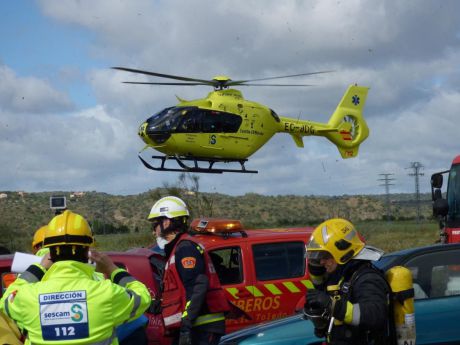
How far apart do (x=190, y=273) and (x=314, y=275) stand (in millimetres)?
1715

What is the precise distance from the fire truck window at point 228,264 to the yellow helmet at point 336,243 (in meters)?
4.16

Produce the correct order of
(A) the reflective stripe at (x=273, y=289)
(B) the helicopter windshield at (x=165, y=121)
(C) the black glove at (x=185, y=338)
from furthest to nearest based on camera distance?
(B) the helicopter windshield at (x=165, y=121) → (A) the reflective stripe at (x=273, y=289) → (C) the black glove at (x=185, y=338)

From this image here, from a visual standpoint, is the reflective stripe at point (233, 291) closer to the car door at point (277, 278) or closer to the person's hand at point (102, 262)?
the car door at point (277, 278)

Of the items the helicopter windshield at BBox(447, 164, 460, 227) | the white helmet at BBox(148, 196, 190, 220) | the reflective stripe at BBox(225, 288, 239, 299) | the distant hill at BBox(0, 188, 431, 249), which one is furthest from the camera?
the distant hill at BBox(0, 188, 431, 249)

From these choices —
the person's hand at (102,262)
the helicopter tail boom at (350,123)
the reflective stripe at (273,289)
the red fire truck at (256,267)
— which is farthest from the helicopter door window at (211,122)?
the person's hand at (102,262)

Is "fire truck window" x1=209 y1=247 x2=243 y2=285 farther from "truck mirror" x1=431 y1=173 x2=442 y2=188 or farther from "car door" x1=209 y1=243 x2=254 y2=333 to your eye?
"truck mirror" x1=431 y1=173 x2=442 y2=188

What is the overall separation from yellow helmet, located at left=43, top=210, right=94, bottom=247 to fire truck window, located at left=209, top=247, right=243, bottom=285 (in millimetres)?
4722

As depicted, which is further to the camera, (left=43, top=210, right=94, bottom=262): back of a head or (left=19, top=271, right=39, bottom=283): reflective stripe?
(left=19, top=271, right=39, bottom=283): reflective stripe

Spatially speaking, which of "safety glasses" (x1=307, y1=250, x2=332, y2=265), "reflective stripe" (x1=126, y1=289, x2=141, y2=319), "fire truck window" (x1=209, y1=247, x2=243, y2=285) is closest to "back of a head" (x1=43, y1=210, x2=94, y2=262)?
"reflective stripe" (x1=126, y1=289, x2=141, y2=319)

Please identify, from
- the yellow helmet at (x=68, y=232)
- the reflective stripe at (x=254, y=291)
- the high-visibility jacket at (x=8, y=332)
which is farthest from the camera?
the reflective stripe at (x=254, y=291)

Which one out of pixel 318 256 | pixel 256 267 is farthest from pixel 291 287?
pixel 318 256

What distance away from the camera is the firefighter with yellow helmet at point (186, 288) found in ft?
19.2

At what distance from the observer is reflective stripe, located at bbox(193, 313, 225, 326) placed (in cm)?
591

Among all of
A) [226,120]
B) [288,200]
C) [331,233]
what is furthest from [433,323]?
[288,200]
